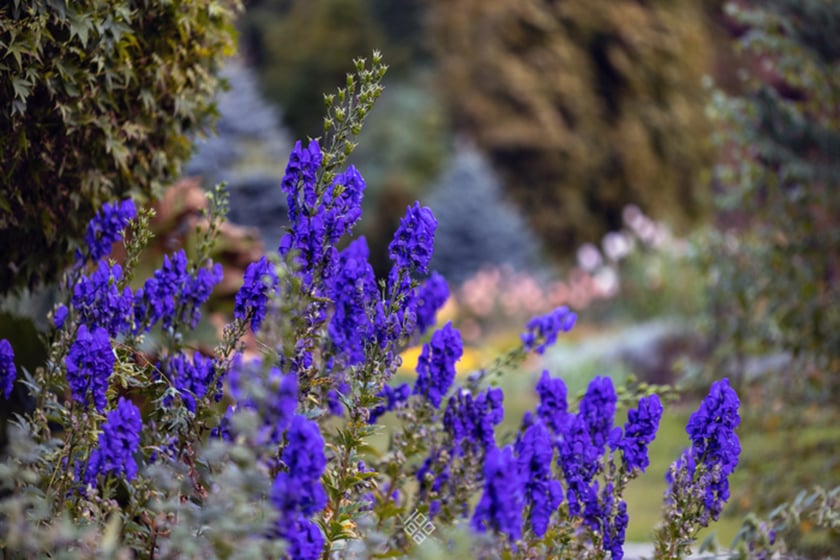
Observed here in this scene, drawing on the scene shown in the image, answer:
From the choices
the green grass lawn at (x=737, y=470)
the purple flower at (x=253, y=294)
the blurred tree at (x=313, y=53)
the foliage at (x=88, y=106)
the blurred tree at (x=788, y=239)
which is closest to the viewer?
the purple flower at (x=253, y=294)

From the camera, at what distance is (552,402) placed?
8.32 ft

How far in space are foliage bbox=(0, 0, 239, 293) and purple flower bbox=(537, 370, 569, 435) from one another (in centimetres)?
143

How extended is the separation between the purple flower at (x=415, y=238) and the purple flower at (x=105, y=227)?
90 centimetres

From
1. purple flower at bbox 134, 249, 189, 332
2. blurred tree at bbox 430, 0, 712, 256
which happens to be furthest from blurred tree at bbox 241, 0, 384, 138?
purple flower at bbox 134, 249, 189, 332

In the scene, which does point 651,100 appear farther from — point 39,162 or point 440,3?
point 39,162

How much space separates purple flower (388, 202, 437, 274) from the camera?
87.7 inches

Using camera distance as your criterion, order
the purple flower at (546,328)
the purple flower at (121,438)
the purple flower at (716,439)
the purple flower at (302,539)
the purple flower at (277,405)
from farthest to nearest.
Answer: the purple flower at (546,328), the purple flower at (716,439), the purple flower at (121,438), the purple flower at (302,539), the purple flower at (277,405)

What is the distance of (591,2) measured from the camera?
15078 millimetres

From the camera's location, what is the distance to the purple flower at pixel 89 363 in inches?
82.7

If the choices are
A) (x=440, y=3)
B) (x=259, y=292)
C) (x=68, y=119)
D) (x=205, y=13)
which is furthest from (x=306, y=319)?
(x=440, y=3)

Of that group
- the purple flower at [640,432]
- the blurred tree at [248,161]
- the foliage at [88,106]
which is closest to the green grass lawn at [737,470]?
the purple flower at [640,432]

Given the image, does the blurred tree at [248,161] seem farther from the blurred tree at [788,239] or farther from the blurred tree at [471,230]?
the blurred tree at [788,239]

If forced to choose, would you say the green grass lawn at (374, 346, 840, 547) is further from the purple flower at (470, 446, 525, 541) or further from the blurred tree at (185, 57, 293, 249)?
the blurred tree at (185, 57, 293, 249)

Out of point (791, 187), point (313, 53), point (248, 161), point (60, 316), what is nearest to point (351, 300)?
point (60, 316)
